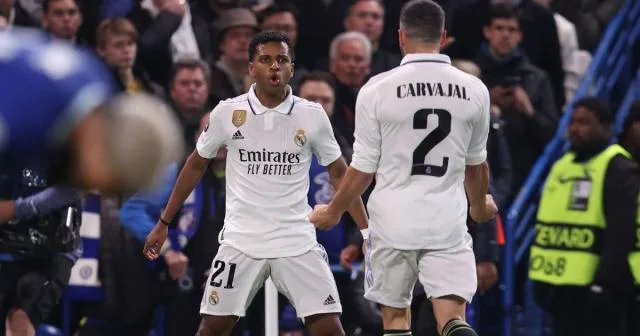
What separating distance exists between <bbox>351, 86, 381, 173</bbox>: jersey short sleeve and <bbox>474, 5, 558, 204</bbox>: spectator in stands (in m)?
4.63

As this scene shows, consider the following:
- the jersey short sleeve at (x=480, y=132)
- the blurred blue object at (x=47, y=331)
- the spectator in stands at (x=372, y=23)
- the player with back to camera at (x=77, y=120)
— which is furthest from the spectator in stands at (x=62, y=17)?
the player with back to camera at (x=77, y=120)

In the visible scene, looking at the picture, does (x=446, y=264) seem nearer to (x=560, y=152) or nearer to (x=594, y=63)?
(x=560, y=152)

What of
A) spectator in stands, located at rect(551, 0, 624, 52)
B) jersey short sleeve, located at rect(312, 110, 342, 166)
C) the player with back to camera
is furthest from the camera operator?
spectator in stands, located at rect(551, 0, 624, 52)

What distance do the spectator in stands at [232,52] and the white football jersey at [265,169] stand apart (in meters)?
2.97

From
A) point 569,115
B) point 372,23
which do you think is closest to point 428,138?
point 372,23

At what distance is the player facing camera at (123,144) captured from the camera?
3832 millimetres

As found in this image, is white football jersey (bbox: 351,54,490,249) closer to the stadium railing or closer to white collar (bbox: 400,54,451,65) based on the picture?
white collar (bbox: 400,54,451,65)

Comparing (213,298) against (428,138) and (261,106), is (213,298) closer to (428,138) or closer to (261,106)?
(261,106)

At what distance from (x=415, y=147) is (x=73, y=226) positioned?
2700 millimetres

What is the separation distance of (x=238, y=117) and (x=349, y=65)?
3.17 m

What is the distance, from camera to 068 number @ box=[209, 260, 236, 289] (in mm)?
8930

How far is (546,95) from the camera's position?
13.2m

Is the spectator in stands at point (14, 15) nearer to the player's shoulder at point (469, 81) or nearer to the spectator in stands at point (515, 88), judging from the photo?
the spectator in stands at point (515, 88)

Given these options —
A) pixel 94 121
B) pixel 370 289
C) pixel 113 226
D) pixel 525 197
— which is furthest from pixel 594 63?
pixel 94 121
